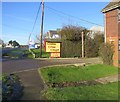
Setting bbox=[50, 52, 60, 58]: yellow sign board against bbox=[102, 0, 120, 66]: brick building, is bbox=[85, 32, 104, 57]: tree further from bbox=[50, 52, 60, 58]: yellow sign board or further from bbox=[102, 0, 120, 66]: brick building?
bbox=[102, 0, 120, 66]: brick building

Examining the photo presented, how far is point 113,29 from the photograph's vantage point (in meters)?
21.4

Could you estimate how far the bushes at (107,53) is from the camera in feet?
68.7

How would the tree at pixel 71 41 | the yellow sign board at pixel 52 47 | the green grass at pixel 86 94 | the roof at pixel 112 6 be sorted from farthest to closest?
the tree at pixel 71 41
the yellow sign board at pixel 52 47
the roof at pixel 112 6
the green grass at pixel 86 94

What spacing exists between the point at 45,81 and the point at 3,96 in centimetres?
411

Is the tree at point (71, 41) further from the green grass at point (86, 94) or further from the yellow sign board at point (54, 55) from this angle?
the green grass at point (86, 94)

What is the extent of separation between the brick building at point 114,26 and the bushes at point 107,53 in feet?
1.13

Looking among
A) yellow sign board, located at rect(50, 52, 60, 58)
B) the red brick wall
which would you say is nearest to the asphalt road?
the red brick wall

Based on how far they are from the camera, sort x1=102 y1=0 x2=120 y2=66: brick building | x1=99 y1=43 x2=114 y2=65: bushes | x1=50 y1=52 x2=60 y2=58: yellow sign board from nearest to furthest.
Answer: x1=102 y1=0 x2=120 y2=66: brick building
x1=99 y1=43 x2=114 y2=65: bushes
x1=50 y1=52 x2=60 y2=58: yellow sign board

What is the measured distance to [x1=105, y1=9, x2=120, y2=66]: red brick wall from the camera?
20.7 metres

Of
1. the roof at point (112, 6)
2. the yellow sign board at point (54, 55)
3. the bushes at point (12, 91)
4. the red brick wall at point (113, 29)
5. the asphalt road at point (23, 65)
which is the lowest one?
the bushes at point (12, 91)

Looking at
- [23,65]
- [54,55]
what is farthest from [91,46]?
[23,65]

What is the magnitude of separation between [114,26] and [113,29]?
0.29 m

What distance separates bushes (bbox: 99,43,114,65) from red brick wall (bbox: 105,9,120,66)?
35cm

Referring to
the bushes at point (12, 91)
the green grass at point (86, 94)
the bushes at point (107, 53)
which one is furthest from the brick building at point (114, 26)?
the bushes at point (12, 91)
